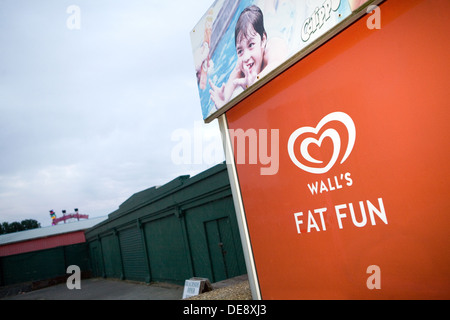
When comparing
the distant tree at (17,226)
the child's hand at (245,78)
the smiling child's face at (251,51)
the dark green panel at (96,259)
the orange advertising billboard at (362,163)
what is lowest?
the dark green panel at (96,259)

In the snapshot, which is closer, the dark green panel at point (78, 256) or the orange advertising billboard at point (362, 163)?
the orange advertising billboard at point (362, 163)

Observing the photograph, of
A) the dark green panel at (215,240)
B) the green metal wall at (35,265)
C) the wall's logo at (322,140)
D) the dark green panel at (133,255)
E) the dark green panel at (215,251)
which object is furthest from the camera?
the green metal wall at (35,265)

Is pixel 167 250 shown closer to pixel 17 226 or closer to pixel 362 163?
pixel 362 163

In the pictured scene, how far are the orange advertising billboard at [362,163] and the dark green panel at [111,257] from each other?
19104 millimetres

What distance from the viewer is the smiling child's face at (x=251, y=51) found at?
2.79 metres

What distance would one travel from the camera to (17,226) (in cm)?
7912

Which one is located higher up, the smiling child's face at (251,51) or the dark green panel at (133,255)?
the smiling child's face at (251,51)

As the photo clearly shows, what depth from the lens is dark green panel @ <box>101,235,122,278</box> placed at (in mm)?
20067

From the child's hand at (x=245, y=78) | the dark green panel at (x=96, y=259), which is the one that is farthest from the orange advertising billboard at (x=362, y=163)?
the dark green panel at (x=96, y=259)

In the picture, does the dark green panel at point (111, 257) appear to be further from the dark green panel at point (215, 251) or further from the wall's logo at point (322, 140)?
the wall's logo at point (322, 140)

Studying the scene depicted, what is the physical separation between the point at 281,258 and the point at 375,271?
3.04 ft

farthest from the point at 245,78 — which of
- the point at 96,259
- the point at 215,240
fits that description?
the point at 96,259

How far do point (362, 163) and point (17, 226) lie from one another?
314 ft

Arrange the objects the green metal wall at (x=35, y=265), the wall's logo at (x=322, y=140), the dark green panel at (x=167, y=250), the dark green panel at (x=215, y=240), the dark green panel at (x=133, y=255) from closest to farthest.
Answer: the wall's logo at (x=322, y=140), the dark green panel at (x=215, y=240), the dark green panel at (x=167, y=250), the dark green panel at (x=133, y=255), the green metal wall at (x=35, y=265)
